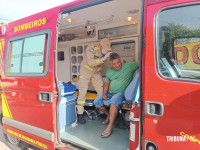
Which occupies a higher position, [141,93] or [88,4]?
[88,4]

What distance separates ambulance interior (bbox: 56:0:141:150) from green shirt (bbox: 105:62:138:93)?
25.8 inches

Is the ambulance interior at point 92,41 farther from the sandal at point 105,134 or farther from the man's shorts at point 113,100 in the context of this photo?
the man's shorts at point 113,100

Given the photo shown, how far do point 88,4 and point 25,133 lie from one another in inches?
89.2

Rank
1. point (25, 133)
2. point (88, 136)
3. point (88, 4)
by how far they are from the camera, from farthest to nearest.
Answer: point (25, 133) < point (88, 136) < point (88, 4)

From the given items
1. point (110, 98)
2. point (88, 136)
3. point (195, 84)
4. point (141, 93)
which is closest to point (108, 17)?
point (110, 98)

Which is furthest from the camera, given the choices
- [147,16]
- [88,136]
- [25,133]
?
[25,133]

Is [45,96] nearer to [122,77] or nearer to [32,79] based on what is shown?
[32,79]

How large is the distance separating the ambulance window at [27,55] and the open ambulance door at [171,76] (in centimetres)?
174

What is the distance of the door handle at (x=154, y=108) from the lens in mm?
2201

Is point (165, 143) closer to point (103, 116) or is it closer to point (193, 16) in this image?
point (193, 16)

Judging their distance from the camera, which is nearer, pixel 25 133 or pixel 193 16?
pixel 193 16

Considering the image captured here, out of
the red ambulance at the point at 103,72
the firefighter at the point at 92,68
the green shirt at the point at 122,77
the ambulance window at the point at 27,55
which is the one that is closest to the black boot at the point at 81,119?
the firefighter at the point at 92,68

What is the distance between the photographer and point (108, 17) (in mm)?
4801

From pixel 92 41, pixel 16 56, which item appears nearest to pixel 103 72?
pixel 92 41
